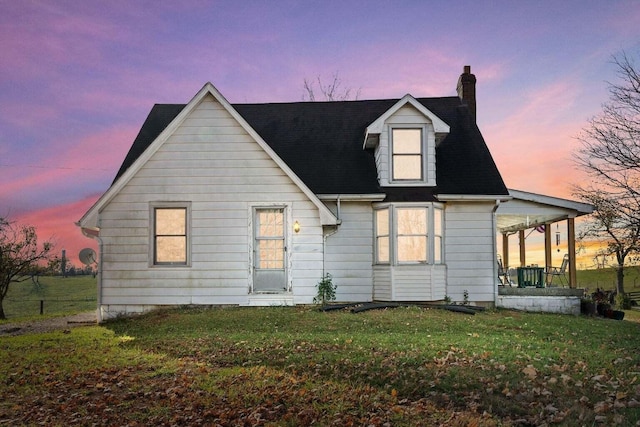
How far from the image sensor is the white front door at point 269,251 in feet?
53.8

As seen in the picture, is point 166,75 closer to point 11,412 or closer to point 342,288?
point 342,288

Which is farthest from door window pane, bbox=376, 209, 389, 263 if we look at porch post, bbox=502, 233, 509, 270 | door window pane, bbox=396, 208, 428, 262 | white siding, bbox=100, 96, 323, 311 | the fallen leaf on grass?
the fallen leaf on grass

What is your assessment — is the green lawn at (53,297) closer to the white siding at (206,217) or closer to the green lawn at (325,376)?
the white siding at (206,217)

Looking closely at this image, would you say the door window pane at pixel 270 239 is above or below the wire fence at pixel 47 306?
above

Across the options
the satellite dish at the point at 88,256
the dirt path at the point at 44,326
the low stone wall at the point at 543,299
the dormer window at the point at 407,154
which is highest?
the dormer window at the point at 407,154

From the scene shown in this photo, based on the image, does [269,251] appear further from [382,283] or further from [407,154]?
[407,154]

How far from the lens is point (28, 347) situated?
38.1 ft

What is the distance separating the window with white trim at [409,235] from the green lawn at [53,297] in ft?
42.2

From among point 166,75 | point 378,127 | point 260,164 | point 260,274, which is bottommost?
point 260,274

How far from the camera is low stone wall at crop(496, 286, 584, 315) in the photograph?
58.9 feet

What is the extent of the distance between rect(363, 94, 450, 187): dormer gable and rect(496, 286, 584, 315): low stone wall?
4382 millimetres

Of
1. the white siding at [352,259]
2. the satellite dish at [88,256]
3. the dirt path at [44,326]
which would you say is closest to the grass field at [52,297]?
the dirt path at [44,326]

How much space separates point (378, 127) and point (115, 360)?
35.6 feet

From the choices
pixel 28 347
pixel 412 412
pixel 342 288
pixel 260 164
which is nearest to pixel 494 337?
pixel 412 412
